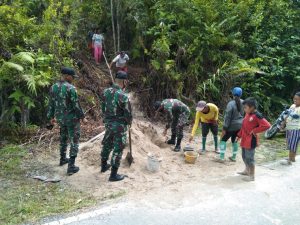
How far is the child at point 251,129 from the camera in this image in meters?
6.64

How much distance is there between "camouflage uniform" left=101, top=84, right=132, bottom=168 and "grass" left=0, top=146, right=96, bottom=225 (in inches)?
40.3

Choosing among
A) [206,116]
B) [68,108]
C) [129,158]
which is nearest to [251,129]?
[206,116]

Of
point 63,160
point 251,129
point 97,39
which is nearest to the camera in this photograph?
point 251,129

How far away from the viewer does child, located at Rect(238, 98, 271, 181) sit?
21.8 ft

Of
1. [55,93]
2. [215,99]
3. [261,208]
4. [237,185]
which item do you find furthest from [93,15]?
[261,208]

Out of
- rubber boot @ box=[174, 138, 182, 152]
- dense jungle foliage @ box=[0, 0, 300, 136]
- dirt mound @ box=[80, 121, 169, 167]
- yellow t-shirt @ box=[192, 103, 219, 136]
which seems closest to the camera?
dirt mound @ box=[80, 121, 169, 167]

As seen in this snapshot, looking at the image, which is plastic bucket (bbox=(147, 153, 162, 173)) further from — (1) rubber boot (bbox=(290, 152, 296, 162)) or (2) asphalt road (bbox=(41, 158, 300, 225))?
(1) rubber boot (bbox=(290, 152, 296, 162))

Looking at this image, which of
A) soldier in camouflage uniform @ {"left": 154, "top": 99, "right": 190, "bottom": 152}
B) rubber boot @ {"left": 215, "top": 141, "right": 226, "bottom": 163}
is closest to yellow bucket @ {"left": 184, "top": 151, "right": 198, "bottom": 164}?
rubber boot @ {"left": 215, "top": 141, "right": 226, "bottom": 163}

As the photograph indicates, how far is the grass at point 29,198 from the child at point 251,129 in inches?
120

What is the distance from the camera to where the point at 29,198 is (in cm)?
576

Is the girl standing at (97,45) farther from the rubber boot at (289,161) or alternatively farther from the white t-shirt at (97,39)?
the rubber boot at (289,161)

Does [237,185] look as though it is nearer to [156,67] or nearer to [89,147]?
[89,147]

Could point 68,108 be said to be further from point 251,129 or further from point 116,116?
point 251,129

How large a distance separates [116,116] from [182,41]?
21.3 feet
